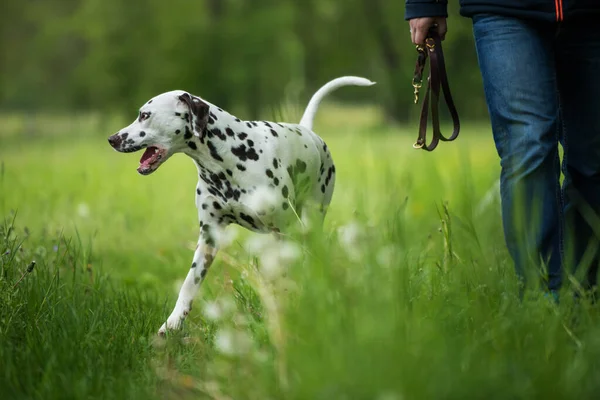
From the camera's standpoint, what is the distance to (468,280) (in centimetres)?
348

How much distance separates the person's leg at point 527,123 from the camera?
3637 millimetres

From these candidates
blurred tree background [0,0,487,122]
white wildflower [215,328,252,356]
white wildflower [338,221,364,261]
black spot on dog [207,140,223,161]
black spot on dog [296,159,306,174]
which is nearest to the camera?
white wildflower [215,328,252,356]

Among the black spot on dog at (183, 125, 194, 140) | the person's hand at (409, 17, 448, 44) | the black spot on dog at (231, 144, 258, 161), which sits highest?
the person's hand at (409, 17, 448, 44)

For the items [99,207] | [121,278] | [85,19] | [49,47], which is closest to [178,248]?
[121,278]

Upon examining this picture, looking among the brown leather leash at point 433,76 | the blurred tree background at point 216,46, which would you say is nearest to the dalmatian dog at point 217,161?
the brown leather leash at point 433,76

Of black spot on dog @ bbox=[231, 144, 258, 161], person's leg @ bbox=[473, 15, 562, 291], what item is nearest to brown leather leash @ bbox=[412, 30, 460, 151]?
person's leg @ bbox=[473, 15, 562, 291]

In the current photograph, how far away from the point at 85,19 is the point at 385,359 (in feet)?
98.2

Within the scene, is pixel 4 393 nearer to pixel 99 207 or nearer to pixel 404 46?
pixel 99 207

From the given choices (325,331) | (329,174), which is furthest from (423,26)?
(325,331)

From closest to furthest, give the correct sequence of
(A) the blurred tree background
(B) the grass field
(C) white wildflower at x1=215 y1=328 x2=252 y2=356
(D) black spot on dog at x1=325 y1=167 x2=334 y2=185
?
(B) the grass field
(C) white wildflower at x1=215 y1=328 x2=252 y2=356
(D) black spot on dog at x1=325 y1=167 x2=334 y2=185
(A) the blurred tree background

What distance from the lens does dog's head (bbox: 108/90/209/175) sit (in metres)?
4.00

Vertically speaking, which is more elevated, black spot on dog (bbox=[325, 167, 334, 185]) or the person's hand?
the person's hand

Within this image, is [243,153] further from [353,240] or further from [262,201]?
[353,240]

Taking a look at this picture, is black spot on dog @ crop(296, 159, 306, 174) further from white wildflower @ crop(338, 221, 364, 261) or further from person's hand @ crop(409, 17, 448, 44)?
white wildflower @ crop(338, 221, 364, 261)
